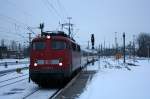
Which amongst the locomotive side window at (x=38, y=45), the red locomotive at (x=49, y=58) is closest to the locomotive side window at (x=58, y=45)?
the red locomotive at (x=49, y=58)

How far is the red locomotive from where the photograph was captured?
19.8 meters

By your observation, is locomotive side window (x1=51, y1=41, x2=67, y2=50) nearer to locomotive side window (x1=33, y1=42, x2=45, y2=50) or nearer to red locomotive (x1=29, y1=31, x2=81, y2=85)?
red locomotive (x1=29, y1=31, x2=81, y2=85)

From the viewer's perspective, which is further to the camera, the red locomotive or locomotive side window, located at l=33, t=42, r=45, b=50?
locomotive side window, located at l=33, t=42, r=45, b=50

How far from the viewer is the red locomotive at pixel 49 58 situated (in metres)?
19.8

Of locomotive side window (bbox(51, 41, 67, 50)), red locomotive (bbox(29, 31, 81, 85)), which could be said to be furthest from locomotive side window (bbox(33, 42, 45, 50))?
locomotive side window (bbox(51, 41, 67, 50))

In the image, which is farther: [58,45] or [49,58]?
[58,45]

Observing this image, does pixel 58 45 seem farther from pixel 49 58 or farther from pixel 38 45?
pixel 38 45

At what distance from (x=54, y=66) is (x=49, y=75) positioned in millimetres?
603

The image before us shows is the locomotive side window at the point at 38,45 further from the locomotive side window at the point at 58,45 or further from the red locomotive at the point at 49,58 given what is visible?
the locomotive side window at the point at 58,45

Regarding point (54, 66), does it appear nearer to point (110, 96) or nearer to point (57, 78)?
point (57, 78)

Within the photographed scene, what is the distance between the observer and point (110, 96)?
1459 centimetres

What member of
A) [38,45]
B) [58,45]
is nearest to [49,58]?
[58,45]

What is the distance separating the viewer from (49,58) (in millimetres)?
20156

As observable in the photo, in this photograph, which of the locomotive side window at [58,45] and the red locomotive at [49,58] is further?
the locomotive side window at [58,45]
